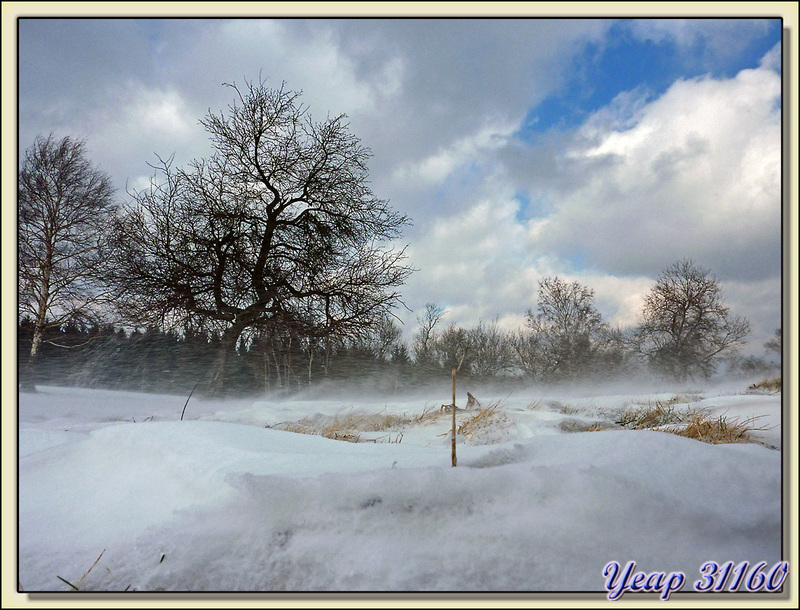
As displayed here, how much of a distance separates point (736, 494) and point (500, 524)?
0.70m

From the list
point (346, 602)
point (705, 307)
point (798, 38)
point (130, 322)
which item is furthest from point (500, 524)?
point (130, 322)

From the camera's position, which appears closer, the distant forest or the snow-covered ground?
the snow-covered ground

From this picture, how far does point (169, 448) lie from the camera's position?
60.0 inches

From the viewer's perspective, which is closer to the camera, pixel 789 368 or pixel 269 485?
pixel 269 485

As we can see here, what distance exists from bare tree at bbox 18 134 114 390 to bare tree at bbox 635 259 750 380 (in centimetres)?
426

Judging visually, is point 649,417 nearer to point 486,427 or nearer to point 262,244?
point 486,427

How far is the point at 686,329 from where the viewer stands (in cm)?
268

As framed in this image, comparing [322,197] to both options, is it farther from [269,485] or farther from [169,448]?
[269,485]

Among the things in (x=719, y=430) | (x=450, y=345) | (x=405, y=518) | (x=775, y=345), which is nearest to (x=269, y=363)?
(x=450, y=345)

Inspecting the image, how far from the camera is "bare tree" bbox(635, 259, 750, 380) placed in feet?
7.88

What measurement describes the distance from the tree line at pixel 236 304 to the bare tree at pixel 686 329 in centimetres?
2

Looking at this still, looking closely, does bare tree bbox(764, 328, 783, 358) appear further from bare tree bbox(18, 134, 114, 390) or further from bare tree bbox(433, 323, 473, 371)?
bare tree bbox(18, 134, 114, 390)

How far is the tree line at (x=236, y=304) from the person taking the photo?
319 cm

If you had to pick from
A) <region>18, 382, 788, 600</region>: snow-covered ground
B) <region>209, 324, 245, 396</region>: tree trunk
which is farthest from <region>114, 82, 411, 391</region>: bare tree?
<region>18, 382, 788, 600</region>: snow-covered ground
